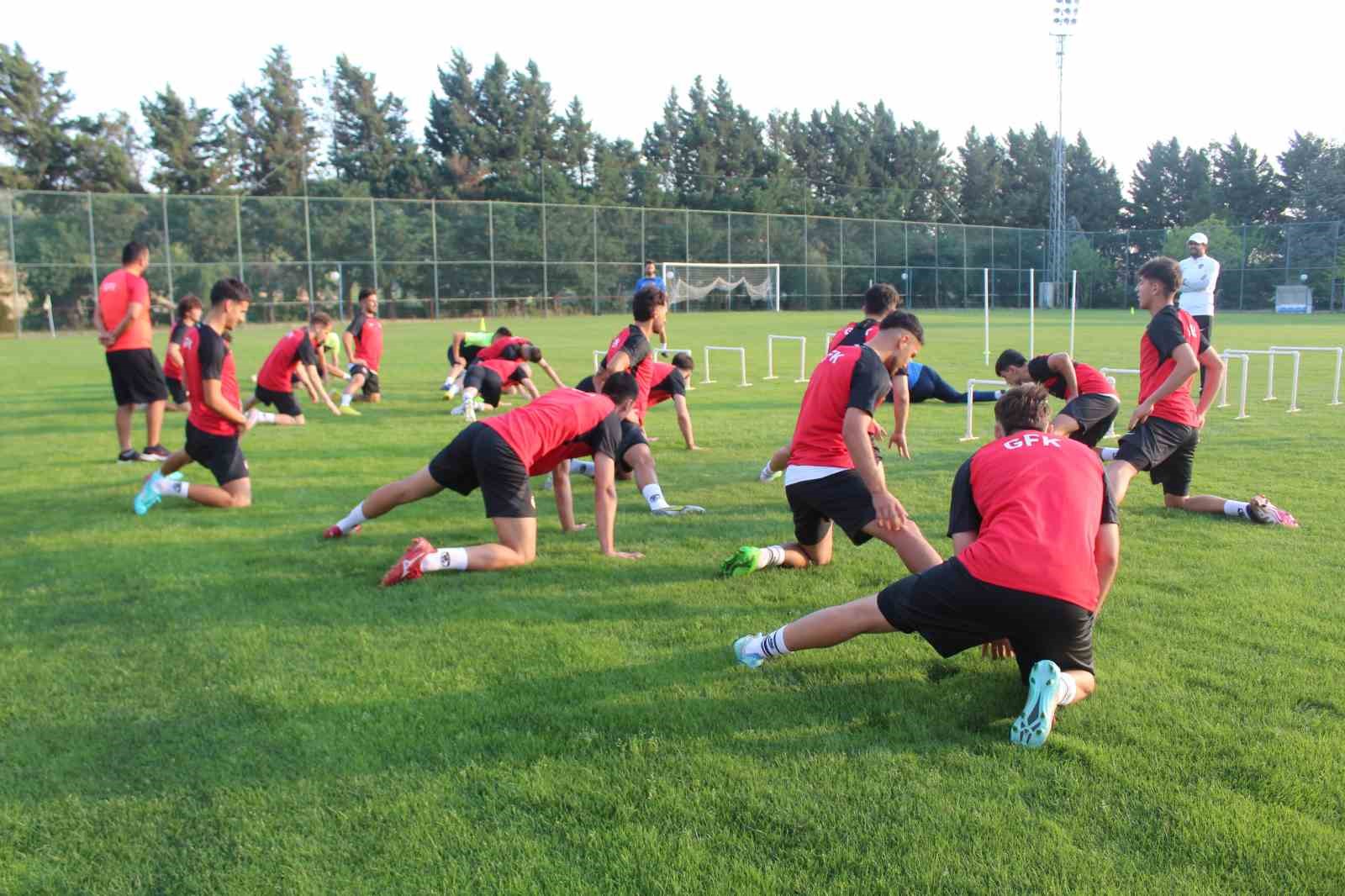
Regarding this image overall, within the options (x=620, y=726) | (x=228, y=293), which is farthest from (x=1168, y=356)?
(x=228, y=293)

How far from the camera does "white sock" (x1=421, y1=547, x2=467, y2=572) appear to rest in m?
5.61

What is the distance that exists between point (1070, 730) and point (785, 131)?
6455cm

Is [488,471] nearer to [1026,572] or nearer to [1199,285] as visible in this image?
[1026,572]

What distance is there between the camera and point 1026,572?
3.51 m

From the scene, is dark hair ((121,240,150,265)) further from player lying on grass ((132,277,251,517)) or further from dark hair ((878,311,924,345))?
dark hair ((878,311,924,345))

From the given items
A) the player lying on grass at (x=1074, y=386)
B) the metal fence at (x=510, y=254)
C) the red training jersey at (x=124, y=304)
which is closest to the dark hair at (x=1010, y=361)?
the player lying on grass at (x=1074, y=386)

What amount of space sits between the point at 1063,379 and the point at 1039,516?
3966 millimetres

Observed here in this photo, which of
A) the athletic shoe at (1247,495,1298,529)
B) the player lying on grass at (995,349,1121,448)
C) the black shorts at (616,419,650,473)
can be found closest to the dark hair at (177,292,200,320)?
the black shorts at (616,419,650,473)

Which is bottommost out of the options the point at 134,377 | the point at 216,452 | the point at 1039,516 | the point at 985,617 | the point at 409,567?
the point at 409,567

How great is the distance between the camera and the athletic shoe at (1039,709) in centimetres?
350

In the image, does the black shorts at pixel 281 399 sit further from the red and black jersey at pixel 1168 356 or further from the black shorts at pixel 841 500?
the red and black jersey at pixel 1168 356

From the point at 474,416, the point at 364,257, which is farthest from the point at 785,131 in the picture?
the point at 474,416

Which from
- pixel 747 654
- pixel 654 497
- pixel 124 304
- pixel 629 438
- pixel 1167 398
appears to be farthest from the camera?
pixel 124 304

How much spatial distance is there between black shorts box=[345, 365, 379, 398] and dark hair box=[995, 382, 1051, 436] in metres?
11.5
